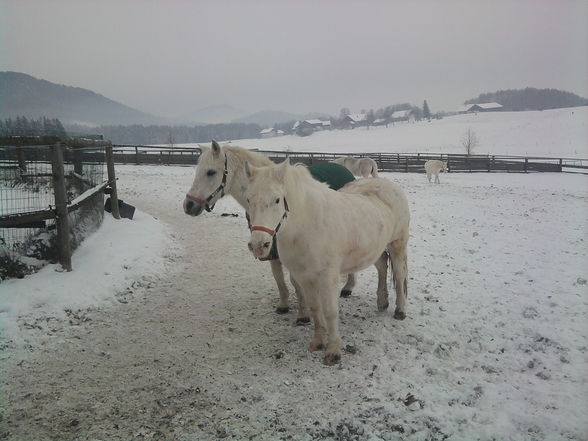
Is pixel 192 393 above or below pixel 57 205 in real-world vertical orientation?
below

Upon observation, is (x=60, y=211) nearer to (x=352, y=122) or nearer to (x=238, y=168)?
(x=238, y=168)

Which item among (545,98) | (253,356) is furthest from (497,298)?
(545,98)

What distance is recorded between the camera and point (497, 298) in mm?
4949

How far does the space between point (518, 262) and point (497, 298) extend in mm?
1899

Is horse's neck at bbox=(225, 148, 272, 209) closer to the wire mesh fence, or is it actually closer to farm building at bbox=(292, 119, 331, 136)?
the wire mesh fence

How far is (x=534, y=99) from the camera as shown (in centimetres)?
9294

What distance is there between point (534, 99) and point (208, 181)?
115427mm

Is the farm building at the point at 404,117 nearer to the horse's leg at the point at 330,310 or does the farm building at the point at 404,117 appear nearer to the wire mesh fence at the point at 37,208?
the wire mesh fence at the point at 37,208

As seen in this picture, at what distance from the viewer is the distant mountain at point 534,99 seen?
265ft

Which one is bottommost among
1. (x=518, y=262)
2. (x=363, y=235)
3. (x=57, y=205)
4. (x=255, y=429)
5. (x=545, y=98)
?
(x=255, y=429)

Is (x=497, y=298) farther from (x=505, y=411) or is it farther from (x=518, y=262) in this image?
(x=505, y=411)

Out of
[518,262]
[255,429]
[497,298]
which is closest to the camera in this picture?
[255,429]

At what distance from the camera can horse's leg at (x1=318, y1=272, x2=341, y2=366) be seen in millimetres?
3598

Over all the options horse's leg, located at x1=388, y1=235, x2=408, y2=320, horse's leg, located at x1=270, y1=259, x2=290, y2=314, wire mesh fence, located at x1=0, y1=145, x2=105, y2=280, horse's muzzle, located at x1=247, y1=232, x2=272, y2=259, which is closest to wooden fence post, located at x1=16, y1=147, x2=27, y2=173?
wire mesh fence, located at x1=0, y1=145, x2=105, y2=280
